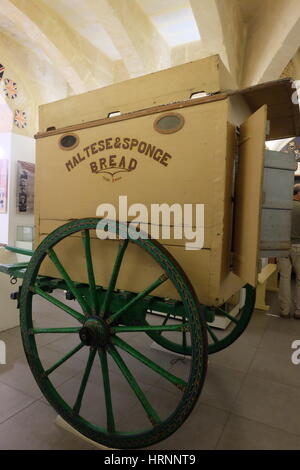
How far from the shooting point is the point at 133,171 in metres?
1.36

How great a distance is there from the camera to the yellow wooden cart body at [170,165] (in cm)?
119

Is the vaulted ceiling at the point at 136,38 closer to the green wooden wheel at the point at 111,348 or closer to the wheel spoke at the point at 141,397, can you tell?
the green wooden wheel at the point at 111,348

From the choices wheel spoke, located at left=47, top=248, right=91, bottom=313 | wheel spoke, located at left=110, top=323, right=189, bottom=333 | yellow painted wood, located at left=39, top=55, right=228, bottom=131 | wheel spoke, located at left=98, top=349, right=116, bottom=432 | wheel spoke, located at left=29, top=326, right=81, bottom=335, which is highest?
yellow painted wood, located at left=39, top=55, right=228, bottom=131

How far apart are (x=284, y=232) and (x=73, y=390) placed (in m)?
1.59

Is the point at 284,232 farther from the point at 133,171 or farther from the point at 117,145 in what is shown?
the point at 117,145

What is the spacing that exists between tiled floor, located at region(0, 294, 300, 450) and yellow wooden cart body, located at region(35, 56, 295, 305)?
772 mm

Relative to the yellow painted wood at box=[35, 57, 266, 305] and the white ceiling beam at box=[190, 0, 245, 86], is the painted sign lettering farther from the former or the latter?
the white ceiling beam at box=[190, 0, 245, 86]

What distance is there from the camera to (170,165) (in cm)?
127

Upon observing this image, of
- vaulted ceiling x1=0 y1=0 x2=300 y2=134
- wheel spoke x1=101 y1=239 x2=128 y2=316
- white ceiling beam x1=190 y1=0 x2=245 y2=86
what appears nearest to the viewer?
wheel spoke x1=101 y1=239 x2=128 y2=316

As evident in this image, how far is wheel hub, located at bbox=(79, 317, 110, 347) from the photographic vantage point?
134 centimetres

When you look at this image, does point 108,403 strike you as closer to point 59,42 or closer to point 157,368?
point 157,368

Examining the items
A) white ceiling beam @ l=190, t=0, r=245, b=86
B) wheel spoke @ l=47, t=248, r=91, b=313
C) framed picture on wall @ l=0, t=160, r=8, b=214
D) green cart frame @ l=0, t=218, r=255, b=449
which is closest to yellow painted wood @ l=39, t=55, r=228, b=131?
green cart frame @ l=0, t=218, r=255, b=449

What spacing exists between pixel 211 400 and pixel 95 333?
0.99 m
